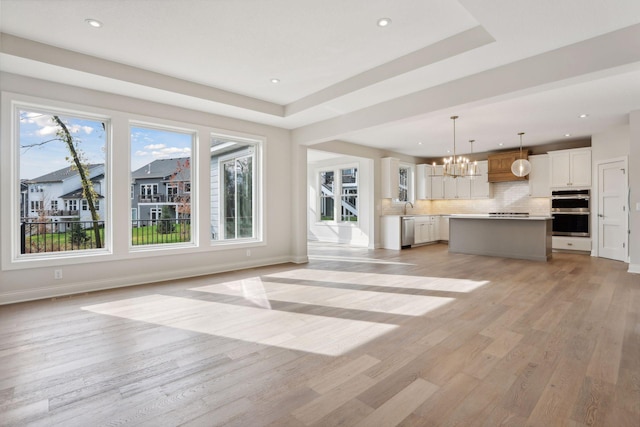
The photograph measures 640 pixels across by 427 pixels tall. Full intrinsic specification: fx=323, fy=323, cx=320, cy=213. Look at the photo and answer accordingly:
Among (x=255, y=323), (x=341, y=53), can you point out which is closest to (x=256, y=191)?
(x=341, y=53)

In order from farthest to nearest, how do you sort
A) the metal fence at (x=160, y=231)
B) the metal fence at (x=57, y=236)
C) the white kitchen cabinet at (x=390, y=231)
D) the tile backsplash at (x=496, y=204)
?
the tile backsplash at (x=496, y=204) < the white kitchen cabinet at (x=390, y=231) < the metal fence at (x=160, y=231) < the metal fence at (x=57, y=236)

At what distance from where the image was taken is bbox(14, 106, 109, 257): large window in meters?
4.08

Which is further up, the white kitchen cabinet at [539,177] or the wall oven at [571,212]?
the white kitchen cabinet at [539,177]

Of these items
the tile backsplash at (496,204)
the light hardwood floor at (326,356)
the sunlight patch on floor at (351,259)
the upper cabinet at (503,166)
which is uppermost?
the upper cabinet at (503,166)

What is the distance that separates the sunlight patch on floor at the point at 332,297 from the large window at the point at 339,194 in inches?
216

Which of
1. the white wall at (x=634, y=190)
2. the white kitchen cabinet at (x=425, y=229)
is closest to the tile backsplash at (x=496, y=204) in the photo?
the white kitchen cabinet at (x=425, y=229)

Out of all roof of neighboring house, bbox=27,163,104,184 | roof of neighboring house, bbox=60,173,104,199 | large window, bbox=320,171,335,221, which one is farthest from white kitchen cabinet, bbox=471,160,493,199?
roof of neighboring house, bbox=27,163,104,184

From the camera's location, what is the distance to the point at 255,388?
201 centimetres

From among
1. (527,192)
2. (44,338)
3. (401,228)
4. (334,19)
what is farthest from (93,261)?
(527,192)

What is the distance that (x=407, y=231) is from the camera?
8.84 metres

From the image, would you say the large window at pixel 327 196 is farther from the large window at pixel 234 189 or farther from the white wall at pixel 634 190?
the white wall at pixel 634 190

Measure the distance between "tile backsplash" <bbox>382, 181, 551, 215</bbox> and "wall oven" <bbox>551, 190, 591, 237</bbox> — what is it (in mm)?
526

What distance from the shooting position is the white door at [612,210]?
6.57 m

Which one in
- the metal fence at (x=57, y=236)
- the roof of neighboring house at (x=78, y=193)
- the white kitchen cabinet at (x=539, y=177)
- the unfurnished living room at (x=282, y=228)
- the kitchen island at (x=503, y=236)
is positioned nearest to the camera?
the unfurnished living room at (x=282, y=228)
